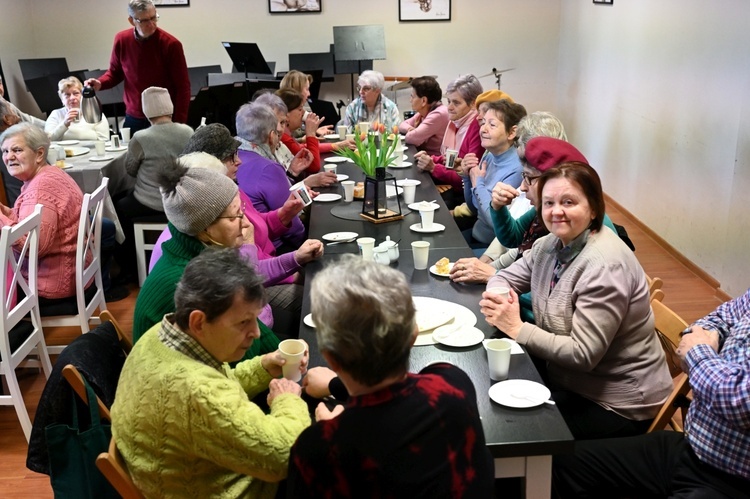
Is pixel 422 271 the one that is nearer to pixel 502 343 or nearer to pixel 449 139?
pixel 502 343

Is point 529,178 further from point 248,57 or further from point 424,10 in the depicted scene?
point 424,10

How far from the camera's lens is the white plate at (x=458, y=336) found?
2.16 meters

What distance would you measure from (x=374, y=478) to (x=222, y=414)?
1.45 feet

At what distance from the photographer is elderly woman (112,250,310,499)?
158 cm

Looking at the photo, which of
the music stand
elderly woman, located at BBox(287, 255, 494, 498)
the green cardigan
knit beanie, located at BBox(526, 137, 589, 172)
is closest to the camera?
elderly woman, located at BBox(287, 255, 494, 498)

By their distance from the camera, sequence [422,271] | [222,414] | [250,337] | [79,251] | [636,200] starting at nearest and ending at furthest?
[222,414] < [250,337] < [422,271] < [79,251] < [636,200]

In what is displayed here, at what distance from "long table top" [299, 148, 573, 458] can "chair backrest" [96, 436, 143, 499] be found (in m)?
0.57

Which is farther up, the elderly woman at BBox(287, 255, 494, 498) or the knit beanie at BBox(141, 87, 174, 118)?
the knit beanie at BBox(141, 87, 174, 118)

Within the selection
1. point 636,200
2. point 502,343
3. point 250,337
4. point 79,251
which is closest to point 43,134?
point 79,251

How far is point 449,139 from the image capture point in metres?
5.30

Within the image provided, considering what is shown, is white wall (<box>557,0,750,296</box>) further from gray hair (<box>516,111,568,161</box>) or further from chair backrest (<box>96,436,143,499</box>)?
chair backrest (<box>96,436,143,499</box>)

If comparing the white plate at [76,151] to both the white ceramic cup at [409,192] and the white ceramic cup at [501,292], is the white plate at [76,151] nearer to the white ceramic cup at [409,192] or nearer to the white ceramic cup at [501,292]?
the white ceramic cup at [409,192]

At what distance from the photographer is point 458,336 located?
2.21 m

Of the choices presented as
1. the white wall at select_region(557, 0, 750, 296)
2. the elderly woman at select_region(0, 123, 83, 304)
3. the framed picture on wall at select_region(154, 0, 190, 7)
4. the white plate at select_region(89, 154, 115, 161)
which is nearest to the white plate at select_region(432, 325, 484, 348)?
the elderly woman at select_region(0, 123, 83, 304)
